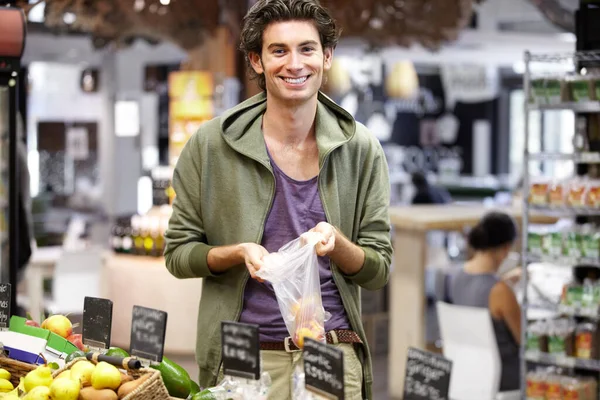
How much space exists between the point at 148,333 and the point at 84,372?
7.4 inches

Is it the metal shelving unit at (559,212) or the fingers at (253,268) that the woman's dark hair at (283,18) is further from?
the metal shelving unit at (559,212)

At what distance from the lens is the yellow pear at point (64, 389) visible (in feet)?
7.23

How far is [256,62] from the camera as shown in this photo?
8.27ft

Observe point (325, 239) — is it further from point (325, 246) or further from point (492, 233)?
point (492, 233)

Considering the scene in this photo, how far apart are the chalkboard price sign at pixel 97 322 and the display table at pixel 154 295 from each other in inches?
150

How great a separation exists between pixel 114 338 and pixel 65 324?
425 centimetres

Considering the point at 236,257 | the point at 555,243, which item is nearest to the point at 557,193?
the point at 555,243

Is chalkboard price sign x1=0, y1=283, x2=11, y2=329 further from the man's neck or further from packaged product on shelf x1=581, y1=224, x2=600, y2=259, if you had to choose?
packaged product on shelf x1=581, y1=224, x2=600, y2=259

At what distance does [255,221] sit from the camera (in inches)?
97.0

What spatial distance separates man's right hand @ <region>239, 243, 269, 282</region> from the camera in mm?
2295

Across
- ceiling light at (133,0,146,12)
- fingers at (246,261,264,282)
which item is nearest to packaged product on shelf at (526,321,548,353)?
fingers at (246,261,264,282)

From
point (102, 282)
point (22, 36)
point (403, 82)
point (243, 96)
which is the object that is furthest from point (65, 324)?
point (403, 82)

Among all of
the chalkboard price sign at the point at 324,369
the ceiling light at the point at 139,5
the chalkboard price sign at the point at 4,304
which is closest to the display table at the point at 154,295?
the ceiling light at the point at 139,5

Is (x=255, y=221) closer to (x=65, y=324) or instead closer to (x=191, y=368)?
(x=65, y=324)
